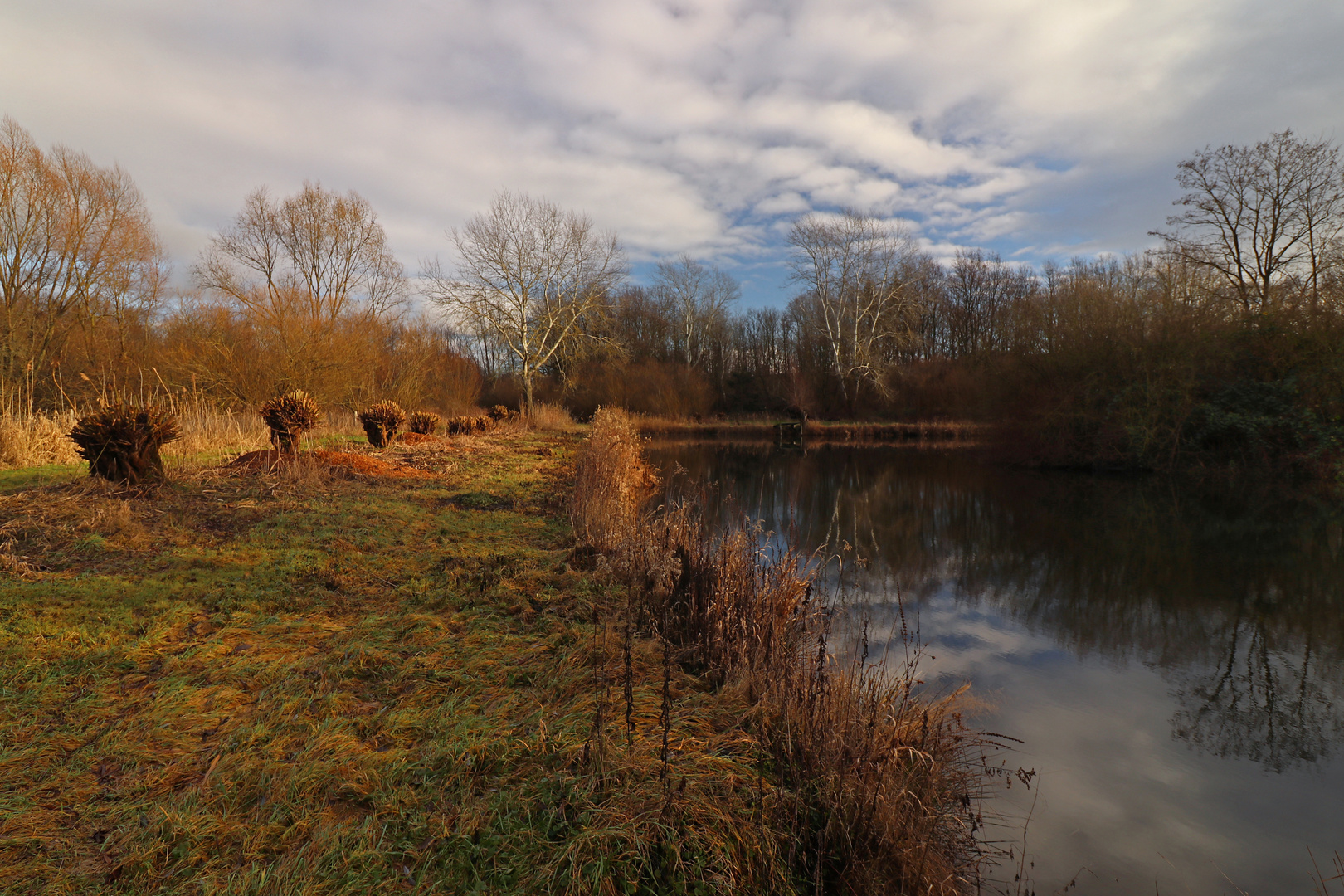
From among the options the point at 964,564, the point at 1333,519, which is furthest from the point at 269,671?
the point at 1333,519

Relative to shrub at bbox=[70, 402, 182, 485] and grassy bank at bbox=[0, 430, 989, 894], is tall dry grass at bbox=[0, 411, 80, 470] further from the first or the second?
grassy bank at bbox=[0, 430, 989, 894]

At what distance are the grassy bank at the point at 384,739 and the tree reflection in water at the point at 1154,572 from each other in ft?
6.63

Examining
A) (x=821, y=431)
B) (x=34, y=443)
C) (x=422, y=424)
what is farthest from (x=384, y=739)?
(x=821, y=431)

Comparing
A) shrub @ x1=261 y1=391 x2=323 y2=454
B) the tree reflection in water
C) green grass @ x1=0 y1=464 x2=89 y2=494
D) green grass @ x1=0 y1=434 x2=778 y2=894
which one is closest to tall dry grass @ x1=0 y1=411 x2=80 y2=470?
green grass @ x1=0 y1=464 x2=89 y2=494

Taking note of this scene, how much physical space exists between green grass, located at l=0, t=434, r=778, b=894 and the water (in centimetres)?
181

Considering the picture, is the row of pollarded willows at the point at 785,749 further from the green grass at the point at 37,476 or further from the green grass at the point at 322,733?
the green grass at the point at 37,476

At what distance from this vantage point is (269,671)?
3023mm

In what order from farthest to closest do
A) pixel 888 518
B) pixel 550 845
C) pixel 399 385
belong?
pixel 399 385, pixel 888 518, pixel 550 845

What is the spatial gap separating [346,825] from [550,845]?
0.70 m

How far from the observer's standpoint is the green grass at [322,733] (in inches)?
75.0

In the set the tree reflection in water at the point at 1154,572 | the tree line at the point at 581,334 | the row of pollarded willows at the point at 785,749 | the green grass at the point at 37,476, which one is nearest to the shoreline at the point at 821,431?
the tree line at the point at 581,334

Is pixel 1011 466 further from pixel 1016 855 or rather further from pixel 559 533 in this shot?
pixel 1016 855

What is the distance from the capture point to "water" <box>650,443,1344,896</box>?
300 centimetres

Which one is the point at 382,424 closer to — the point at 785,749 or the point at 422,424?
the point at 422,424
